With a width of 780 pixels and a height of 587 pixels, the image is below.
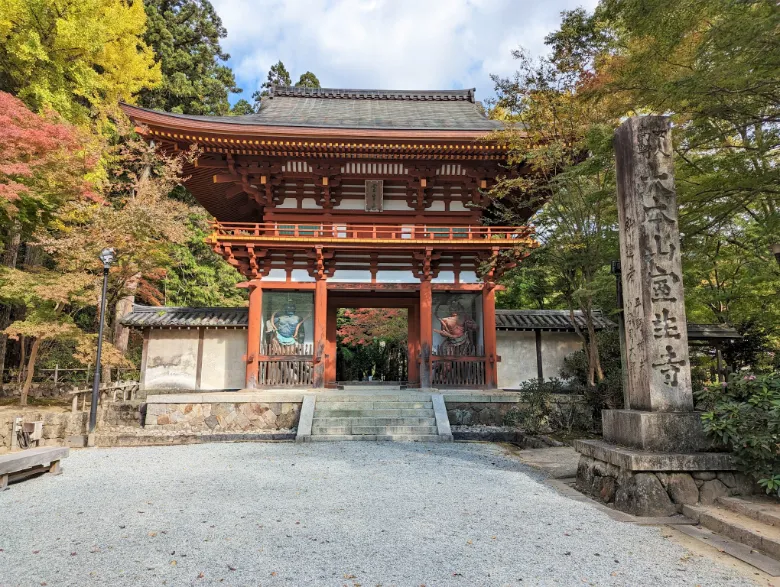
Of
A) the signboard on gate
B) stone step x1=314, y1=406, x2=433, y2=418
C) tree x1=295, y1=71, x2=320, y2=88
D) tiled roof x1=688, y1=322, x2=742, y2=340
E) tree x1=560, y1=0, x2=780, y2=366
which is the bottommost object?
stone step x1=314, y1=406, x2=433, y2=418

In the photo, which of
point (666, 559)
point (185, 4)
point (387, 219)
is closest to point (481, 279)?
point (387, 219)

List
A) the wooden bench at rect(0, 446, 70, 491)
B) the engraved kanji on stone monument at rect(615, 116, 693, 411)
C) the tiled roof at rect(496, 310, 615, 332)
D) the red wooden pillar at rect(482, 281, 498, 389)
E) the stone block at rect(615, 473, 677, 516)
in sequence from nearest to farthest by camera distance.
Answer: the stone block at rect(615, 473, 677, 516)
the engraved kanji on stone monument at rect(615, 116, 693, 411)
the wooden bench at rect(0, 446, 70, 491)
the red wooden pillar at rect(482, 281, 498, 389)
the tiled roof at rect(496, 310, 615, 332)

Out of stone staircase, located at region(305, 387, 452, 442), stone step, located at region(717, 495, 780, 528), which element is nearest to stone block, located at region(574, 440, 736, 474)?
stone step, located at region(717, 495, 780, 528)

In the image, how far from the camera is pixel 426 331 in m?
10.9

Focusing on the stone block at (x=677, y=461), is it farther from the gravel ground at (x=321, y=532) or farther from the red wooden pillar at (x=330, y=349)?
the red wooden pillar at (x=330, y=349)

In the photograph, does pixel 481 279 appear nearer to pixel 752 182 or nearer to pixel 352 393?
pixel 352 393

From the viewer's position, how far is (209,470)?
586cm

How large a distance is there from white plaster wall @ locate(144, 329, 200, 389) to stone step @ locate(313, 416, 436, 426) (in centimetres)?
494

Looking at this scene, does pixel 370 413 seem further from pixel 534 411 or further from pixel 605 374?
pixel 605 374

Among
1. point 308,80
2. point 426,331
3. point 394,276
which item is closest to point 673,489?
point 426,331

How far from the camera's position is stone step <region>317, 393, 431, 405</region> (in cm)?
952

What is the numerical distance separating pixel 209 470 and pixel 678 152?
767 cm

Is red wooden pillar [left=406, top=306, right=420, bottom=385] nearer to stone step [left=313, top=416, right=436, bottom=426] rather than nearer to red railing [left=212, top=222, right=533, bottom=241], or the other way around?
red railing [left=212, top=222, right=533, bottom=241]

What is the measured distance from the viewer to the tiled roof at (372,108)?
13.2 m
